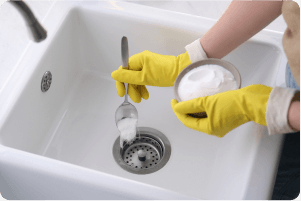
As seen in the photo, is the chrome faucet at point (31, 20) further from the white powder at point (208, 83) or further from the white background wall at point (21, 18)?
the white powder at point (208, 83)

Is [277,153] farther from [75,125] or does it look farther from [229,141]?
[75,125]

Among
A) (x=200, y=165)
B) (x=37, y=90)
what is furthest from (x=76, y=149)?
(x=200, y=165)

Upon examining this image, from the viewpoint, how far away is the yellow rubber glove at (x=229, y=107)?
594mm

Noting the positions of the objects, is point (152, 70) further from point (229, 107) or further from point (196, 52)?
point (229, 107)

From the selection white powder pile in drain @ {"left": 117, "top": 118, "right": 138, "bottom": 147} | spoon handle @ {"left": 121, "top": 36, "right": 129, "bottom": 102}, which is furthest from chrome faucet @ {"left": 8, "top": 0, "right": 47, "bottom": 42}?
white powder pile in drain @ {"left": 117, "top": 118, "right": 138, "bottom": 147}

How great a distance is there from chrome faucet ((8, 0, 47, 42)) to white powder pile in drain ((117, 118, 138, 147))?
0.30m

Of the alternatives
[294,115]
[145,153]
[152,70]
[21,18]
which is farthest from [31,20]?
[294,115]

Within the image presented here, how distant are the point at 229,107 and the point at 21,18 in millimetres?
525

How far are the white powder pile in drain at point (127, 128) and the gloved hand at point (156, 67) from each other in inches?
A: 4.8

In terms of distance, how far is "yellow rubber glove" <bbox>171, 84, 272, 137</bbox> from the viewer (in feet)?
1.95

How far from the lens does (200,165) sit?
827 mm

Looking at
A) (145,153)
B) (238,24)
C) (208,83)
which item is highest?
(238,24)

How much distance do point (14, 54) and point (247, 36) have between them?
54 centimetres

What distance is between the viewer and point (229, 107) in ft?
1.99
